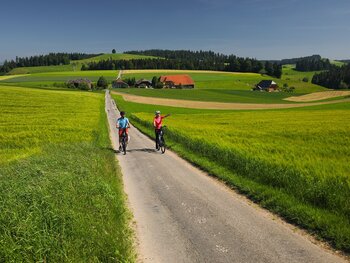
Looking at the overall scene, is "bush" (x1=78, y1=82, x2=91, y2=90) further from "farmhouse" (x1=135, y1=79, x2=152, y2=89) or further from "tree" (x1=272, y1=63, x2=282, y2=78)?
"tree" (x1=272, y1=63, x2=282, y2=78)

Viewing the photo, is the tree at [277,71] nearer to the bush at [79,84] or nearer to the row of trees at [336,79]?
the row of trees at [336,79]

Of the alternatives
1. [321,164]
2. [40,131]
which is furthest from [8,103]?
[321,164]

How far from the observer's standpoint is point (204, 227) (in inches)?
341

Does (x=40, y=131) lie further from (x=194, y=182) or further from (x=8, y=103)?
(x=8, y=103)

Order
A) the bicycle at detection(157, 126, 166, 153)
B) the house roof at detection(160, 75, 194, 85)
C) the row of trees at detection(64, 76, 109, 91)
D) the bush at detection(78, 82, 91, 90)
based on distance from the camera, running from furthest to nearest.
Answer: the house roof at detection(160, 75, 194, 85), the row of trees at detection(64, 76, 109, 91), the bush at detection(78, 82, 91, 90), the bicycle at detection(157, 126, 166, 153)

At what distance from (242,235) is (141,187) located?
17.5ft

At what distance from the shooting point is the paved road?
7.23 m

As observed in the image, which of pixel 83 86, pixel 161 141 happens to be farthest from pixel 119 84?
pixel 161 141

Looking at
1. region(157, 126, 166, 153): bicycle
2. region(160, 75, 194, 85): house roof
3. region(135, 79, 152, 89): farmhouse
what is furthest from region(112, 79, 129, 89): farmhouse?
region(157, 126, 166, 153): bicycle

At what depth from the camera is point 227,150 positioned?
54.8 feet

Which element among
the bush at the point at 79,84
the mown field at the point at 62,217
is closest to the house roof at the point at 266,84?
the bush at the point at 79,84

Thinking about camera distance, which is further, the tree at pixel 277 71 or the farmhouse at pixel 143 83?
the tree at pixel 277 71

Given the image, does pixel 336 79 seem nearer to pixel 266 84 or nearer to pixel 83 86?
pixel 266 84

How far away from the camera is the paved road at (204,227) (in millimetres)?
7227
